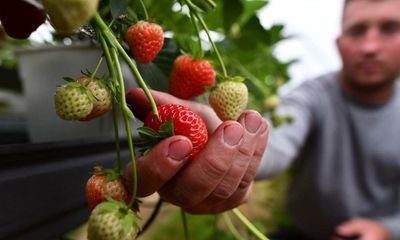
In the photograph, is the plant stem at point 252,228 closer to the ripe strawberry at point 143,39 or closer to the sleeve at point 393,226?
the ripe strawberry at point 143,39

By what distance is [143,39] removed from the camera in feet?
0.97

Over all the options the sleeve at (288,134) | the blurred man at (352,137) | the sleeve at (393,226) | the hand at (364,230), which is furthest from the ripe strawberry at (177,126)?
the sleeve at (393,226)

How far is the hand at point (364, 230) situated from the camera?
124cm

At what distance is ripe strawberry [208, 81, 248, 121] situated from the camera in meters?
0.36

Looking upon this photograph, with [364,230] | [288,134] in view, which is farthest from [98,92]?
[364,230]

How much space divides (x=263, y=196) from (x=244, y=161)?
247 cm

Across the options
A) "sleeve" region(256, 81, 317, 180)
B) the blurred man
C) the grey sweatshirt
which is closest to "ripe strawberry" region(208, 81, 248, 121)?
"sleeve" region(256, 81, 317, 180)

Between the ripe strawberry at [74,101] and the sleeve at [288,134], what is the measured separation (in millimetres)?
695

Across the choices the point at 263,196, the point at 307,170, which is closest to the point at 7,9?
the point at 307,170

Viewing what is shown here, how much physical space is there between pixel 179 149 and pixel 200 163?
0.09 feet

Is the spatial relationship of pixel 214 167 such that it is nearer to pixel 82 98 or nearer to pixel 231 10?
pixel 82 98

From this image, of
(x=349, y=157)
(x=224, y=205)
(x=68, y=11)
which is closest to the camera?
(x=68, y=11)

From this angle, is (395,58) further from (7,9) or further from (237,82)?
(7,9)

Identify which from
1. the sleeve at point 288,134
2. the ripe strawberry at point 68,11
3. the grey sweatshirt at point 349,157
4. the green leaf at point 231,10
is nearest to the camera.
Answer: the ripe strawberry at point 68,11
